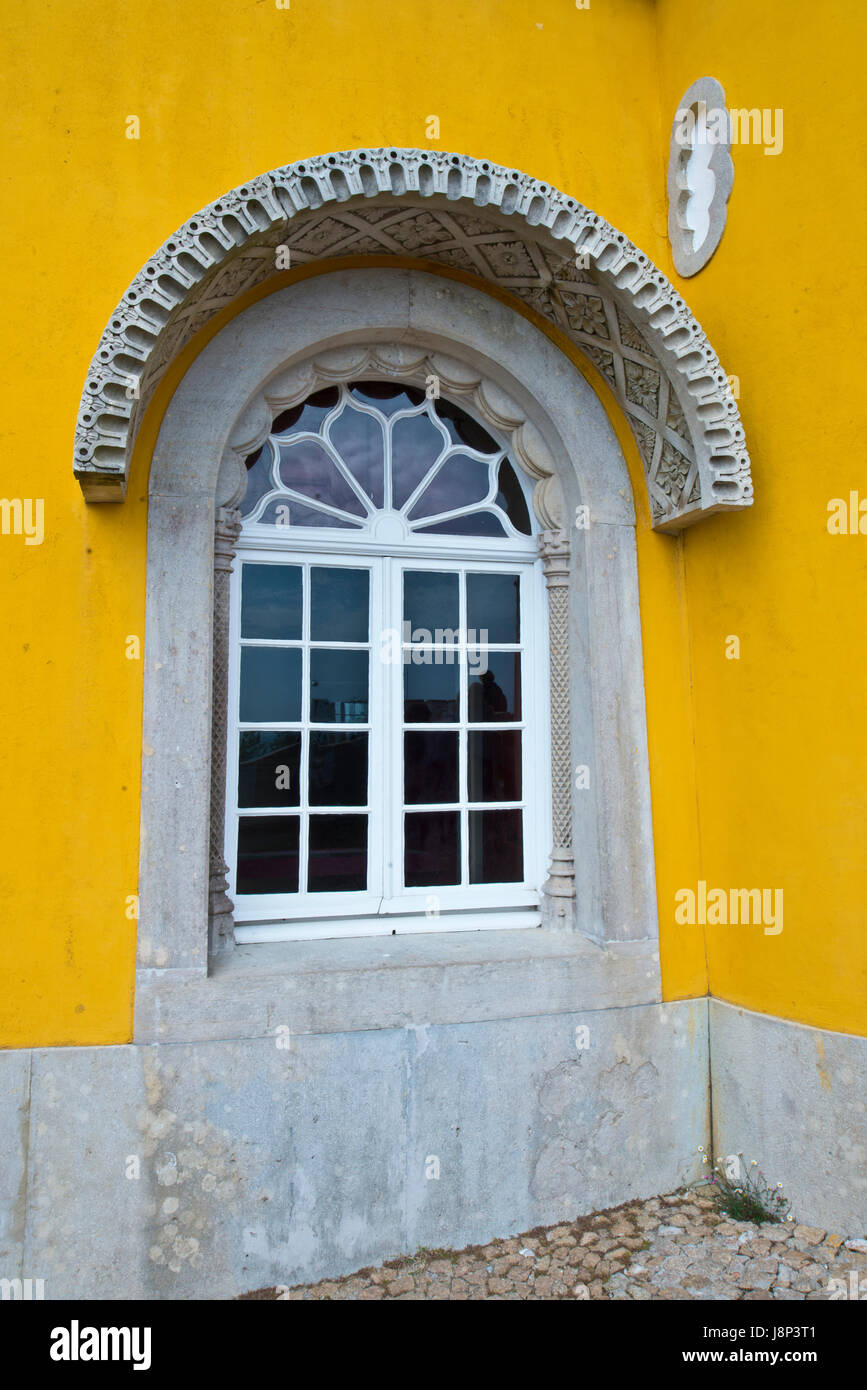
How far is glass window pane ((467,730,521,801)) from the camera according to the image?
155 inches

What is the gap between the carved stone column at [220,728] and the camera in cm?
340

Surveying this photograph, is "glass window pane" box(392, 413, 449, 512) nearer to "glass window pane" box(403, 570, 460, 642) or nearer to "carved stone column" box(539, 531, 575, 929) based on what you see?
"glass window pane" box(403, 570, 460, 642)

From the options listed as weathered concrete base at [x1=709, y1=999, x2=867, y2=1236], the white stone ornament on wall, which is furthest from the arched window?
the white stone ornament on wall

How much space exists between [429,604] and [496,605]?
32cm

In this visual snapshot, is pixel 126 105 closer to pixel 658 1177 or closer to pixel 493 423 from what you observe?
pixel 493 423

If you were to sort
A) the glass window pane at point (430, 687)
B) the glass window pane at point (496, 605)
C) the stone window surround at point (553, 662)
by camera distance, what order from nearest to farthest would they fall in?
1. the stone window surround at point (553, 662)
2. the glass window pane at point (430, 687)
3. the glass window pane at point (496, 605)

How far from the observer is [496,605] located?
4.04 metres

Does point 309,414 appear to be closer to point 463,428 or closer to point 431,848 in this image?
point 463,428

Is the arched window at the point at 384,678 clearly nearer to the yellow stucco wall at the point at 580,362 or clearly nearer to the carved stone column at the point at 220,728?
the carved stone column at the point at 220,728

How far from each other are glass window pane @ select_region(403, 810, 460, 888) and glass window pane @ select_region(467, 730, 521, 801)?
169mm

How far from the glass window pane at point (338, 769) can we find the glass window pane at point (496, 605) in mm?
766

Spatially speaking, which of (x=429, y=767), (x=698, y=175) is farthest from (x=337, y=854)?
(x=698, y=175)

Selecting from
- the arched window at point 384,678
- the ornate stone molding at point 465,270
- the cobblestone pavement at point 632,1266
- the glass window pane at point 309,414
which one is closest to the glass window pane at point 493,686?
the arched window at point 384,678
